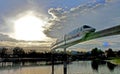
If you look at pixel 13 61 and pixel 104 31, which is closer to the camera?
pixel 104 31

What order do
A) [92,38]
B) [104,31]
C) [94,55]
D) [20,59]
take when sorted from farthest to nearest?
[20,59], [94,55], [92,38], [104,31]

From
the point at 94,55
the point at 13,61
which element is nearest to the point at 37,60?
the point at 13,61

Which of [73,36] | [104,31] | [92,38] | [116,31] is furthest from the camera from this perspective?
[73,36]

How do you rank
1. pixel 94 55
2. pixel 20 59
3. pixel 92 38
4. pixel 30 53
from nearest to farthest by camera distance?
pixel 92 38 < pixel 94 55 < pixel 20 59 < pixel 30 53

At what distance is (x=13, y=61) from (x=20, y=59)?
287 centimetres

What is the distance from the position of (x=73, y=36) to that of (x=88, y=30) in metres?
2.47

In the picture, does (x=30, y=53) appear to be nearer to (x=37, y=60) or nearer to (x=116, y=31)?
(x=37, y=60)

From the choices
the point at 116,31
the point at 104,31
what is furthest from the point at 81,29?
the point at 116,31

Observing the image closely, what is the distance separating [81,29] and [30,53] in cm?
8944

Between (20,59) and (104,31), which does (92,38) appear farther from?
(20,59)

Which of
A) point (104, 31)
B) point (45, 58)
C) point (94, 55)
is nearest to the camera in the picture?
point (104, 31)

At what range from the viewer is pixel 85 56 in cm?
11369

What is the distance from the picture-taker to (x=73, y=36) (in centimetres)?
3409

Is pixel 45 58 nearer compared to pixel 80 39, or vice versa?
pixel 80 39
